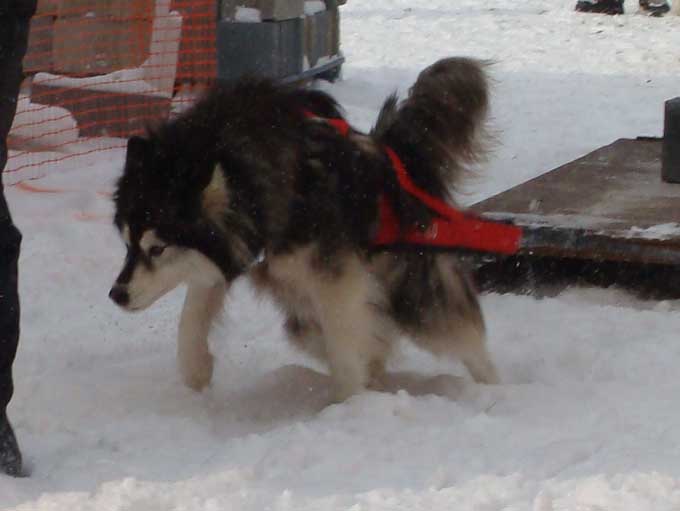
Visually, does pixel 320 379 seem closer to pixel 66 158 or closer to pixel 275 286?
pixel 275 286

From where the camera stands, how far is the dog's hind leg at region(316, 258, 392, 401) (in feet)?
12.0

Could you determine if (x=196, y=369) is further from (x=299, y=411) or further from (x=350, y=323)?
(x=350, y=323)

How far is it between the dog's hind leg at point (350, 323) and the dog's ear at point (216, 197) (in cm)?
41

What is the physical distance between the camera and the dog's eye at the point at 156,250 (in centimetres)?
347

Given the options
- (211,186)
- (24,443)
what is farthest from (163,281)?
(24,443)

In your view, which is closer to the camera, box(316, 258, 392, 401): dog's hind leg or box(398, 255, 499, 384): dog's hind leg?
box(316, 258, 392, 401): dog's hind leg

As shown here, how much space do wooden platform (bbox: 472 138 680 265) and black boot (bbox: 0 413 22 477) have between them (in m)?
2.56

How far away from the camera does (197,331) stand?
390 centimetres

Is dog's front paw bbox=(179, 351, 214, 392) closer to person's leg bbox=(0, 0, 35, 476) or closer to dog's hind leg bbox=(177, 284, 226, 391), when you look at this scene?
dog's hind leg bbox=(177, 284, 226, 391)

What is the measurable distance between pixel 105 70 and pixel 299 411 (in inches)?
Answer: 183

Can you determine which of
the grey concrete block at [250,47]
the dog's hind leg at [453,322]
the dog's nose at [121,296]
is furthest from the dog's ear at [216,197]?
the grey concrete block at [250,47]

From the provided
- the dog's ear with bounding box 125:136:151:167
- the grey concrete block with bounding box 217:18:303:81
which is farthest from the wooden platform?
the grey concrete block with bounding box 217:18:303:81

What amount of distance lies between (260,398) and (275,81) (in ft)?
3.49

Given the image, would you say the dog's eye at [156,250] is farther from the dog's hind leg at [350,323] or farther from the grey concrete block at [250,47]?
the grey concrete block at [250,47]
